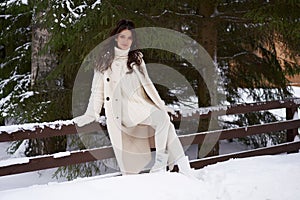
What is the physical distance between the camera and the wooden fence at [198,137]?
3926mm

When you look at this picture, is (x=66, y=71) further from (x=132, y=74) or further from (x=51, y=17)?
(x=132, y=74)

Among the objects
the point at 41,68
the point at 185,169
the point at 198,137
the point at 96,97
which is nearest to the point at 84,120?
the point at 96,97

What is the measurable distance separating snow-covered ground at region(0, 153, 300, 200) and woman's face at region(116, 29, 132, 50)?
1.20 meters

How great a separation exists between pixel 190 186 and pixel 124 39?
1430 mm

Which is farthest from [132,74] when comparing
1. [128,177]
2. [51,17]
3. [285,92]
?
[285,92]

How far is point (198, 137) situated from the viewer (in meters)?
5.02

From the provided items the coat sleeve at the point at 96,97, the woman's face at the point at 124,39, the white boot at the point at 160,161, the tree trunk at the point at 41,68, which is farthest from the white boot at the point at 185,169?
the tree trunk at the point at 41,68

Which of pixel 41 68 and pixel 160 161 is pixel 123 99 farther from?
pixel 41 68

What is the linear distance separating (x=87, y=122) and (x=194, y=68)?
3.06 m

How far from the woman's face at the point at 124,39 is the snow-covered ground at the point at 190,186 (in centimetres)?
120

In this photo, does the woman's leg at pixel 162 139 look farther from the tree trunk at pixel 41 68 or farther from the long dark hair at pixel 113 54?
the tree trunk at pixel 41 68

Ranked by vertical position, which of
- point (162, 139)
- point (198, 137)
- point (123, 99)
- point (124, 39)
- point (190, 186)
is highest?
point (124, 39)

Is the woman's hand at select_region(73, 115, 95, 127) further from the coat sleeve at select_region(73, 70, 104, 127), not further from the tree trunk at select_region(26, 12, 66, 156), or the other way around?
the tree trunk at select_region(26, 12, 66, 156)

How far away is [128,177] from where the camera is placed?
3197 mm
